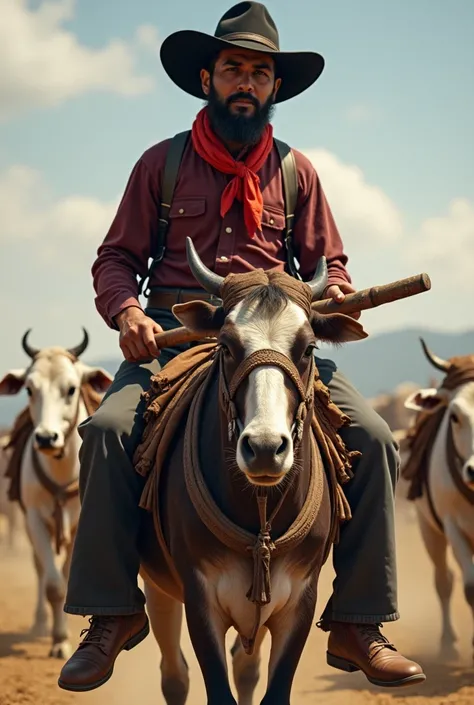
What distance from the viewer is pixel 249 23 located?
617 cm

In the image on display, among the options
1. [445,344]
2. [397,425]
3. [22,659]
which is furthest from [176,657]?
[445,344]

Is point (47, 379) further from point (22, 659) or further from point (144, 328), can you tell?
point (144, 328)

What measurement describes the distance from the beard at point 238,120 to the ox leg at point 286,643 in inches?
90.9

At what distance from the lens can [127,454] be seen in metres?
5.47

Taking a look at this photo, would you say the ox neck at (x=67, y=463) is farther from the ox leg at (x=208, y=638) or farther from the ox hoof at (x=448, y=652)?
the ox leg at (x=208, y=638)

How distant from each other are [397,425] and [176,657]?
27.8 metres

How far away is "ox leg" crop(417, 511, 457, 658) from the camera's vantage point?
11.6 metres

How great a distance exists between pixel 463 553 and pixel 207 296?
5.13 m

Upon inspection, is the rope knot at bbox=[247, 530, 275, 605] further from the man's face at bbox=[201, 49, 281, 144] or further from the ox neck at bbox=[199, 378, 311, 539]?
the man's face at bbox=[201, 49, 281, 144]

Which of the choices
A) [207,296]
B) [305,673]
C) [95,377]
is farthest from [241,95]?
[305,673]

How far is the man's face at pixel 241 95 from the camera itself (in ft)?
20.0

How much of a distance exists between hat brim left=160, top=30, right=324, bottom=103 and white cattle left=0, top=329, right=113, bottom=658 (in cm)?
483

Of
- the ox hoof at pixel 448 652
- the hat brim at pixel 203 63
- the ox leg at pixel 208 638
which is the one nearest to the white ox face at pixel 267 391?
the ox leg at pixel 208 638

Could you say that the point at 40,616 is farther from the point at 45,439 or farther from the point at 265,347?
the point at 265,347
